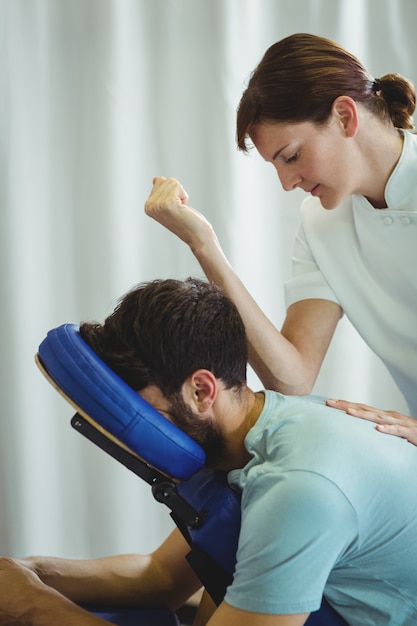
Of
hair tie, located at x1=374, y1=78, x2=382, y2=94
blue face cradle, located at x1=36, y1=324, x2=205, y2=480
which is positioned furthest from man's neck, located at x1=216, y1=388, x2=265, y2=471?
hair tie, located at x1=374, y1=78, x2=382, y2=94

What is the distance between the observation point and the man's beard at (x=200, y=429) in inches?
48.7

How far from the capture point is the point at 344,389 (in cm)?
245

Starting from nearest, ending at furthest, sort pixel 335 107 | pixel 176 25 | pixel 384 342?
pixel 335 107 → pixel 384 342 → pixel 176 25

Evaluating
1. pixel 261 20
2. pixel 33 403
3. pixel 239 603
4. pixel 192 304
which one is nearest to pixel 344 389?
pixel 33 403

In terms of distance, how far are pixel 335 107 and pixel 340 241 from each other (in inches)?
14.0

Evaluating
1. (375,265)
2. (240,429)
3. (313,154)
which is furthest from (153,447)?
(375,265)

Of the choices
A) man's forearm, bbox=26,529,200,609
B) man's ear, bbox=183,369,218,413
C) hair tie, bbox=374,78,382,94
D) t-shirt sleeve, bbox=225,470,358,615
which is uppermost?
hair tie, bbox=374,78,382,94

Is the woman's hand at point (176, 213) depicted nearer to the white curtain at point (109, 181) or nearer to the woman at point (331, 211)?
the woman at point (331, 211)

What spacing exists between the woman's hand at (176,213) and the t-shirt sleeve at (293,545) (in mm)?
626

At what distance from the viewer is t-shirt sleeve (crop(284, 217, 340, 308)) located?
5.85 feet

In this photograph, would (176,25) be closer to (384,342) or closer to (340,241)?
(340,241)

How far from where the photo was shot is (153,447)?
114 cm

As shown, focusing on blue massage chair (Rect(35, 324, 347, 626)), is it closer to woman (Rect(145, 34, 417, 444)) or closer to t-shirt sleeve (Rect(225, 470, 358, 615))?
t-shirt sleeve (Rect(225, 470, 358, 615))

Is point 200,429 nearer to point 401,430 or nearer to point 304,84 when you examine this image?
point 401,430
